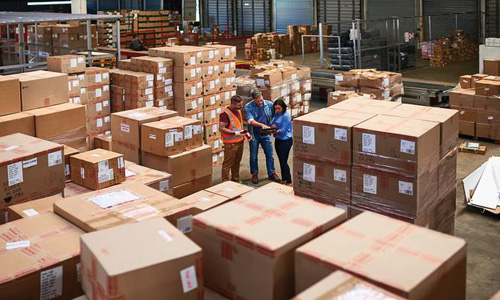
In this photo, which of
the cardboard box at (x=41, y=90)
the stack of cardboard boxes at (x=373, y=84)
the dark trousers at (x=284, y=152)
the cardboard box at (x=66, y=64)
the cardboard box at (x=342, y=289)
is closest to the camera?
the cardboard box at (x=342, y=289)

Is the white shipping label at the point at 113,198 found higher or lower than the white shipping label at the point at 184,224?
higher

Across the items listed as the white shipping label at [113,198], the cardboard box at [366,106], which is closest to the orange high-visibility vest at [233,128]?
the cardboard box at [366,106]

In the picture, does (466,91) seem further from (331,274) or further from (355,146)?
(331,274)

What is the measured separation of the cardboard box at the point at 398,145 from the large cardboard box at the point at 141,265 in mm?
2174

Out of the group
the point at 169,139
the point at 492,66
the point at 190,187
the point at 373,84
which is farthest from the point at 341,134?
the point at 492,66

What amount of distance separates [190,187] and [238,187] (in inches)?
58.8

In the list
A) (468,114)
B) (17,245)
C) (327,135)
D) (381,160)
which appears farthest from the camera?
(468,114)

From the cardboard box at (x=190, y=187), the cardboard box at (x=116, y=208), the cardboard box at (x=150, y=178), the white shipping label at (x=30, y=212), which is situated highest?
the cardboard box at (x=116, y=208)

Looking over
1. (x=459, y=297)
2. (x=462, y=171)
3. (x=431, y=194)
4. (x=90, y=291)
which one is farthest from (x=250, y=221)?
(x=462, y=171)

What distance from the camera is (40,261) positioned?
3766 millimetres

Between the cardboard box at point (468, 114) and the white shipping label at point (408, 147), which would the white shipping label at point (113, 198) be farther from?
the cardboard box at point (468, 114)

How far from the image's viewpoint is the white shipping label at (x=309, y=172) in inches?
215

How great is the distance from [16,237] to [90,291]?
1040 millimetres

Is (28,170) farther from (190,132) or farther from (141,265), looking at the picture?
(190,132)
